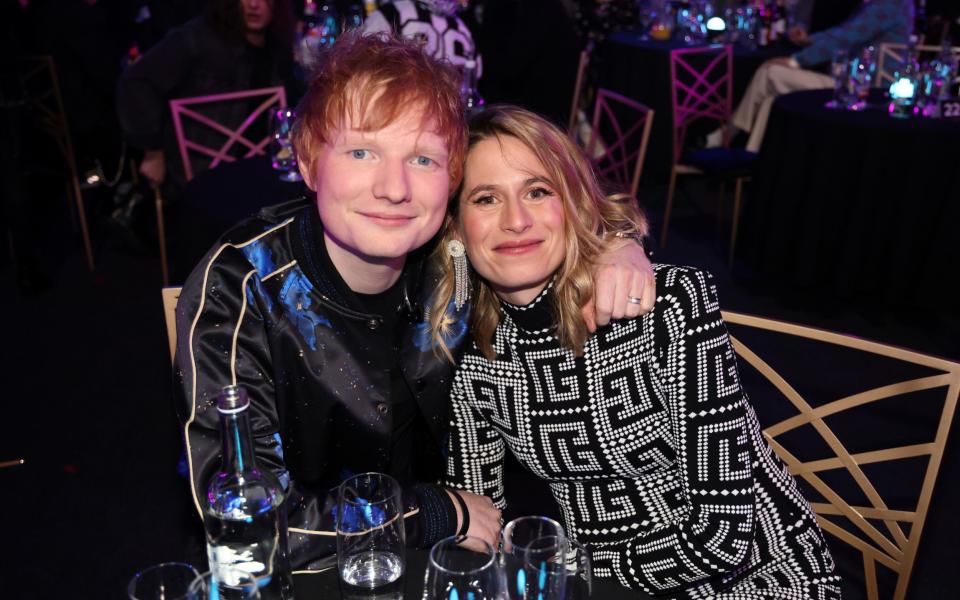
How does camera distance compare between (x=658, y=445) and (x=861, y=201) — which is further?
(x=861, y=201)

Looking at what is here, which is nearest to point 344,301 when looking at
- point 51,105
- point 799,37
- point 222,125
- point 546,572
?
point 546,572

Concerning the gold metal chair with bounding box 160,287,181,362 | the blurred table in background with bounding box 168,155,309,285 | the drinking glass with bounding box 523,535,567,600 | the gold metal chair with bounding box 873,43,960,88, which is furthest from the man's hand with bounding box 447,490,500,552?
the gold metal chair with bounding box 873,43,960,88

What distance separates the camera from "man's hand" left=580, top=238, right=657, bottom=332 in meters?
1.49

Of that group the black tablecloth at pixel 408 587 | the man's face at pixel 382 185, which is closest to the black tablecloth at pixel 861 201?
the man's face at pixel 382 185

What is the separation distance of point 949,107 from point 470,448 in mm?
3414

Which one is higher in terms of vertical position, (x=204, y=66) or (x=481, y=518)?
(x=204, y=66)

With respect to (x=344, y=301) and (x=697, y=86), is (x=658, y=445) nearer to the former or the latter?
(x=344, y=301)

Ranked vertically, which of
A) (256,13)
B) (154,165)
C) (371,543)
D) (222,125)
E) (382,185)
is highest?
(256,13)

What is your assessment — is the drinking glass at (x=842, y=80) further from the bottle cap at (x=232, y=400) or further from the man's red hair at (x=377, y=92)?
the bottle cap at (x=232, y=400)

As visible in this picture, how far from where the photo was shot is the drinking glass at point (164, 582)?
981 millimetres

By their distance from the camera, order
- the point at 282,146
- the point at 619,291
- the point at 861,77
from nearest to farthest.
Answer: the point at 619,291
the point at 282,146
the point at 861,77

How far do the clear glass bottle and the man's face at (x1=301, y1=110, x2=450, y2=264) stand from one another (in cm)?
48

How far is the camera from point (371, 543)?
1085 millimetres

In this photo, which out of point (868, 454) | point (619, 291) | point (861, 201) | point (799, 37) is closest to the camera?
point (619, 291)
